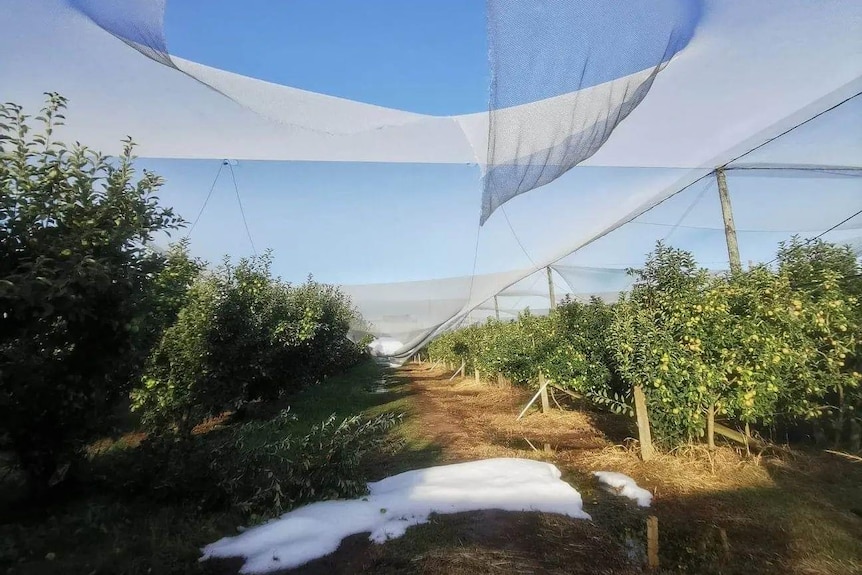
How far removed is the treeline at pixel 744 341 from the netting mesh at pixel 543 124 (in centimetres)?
130

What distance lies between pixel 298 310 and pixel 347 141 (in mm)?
7647

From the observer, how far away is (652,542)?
3719 millimetres

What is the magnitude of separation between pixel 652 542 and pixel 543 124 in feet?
11.0

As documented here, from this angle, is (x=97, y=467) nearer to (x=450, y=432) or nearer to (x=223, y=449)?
(x=223, y=449)

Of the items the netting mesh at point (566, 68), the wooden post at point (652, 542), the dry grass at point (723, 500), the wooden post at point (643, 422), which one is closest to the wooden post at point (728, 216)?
the wooden post at point (643, 422)

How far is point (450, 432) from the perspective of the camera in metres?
8.88

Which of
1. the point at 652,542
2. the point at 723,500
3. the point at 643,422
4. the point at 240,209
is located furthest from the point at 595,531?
the point at 240,209

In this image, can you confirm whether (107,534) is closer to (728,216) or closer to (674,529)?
(674,529)

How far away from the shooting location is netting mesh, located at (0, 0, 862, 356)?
11.0 feet

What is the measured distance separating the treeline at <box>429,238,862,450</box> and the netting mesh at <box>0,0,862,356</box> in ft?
4.27

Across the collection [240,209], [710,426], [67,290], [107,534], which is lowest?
[107,534]

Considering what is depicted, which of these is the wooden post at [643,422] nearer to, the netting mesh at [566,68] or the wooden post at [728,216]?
the wooden post at [728,216]

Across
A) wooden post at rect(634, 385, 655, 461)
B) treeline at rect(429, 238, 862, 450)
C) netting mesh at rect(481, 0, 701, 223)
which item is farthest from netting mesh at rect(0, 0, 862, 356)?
wooden post at rect(634, 385, 655, 461)

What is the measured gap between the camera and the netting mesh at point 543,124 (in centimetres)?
335
